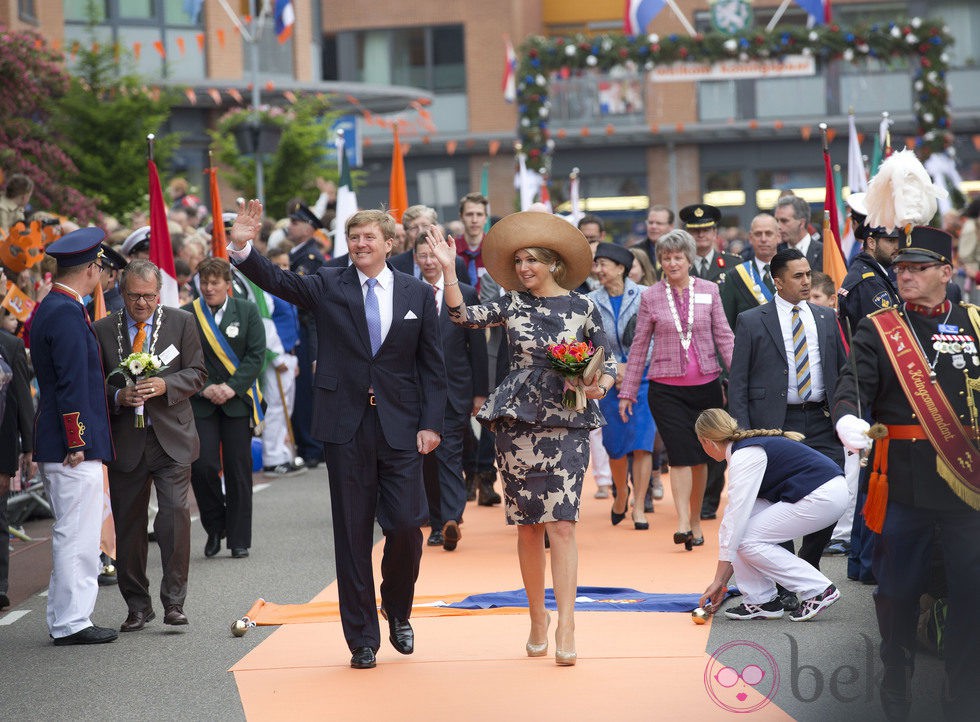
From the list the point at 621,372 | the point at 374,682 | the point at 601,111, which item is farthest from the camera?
the point at 601,111

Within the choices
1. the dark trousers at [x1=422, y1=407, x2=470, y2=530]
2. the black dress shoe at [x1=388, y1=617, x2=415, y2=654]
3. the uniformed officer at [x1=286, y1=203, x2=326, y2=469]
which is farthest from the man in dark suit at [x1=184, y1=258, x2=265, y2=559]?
the uniformed officer at [x1=286, y1=203, x2=326, y2=469]

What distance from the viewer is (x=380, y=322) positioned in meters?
7.61

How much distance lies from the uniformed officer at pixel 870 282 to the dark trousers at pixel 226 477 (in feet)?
14.4

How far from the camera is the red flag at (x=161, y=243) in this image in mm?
11227

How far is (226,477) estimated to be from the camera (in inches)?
435

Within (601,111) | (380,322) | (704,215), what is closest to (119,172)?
(704,215)

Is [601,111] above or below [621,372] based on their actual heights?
above

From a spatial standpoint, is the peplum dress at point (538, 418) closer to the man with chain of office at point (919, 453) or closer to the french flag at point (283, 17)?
the man with chain of office at point (919, 453)

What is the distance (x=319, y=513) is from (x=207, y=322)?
8.89ft

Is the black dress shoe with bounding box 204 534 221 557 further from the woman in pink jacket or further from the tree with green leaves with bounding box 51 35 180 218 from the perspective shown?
the tree with green leaves with bounding box 51 35 180 218

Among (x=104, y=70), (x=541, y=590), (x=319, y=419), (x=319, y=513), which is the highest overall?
(x=104, y=70)

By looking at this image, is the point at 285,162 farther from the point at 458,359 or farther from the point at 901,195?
the point at 901,195

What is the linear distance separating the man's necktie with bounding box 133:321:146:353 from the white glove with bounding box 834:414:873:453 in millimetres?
4407

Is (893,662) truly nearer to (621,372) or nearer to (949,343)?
(949,343)
